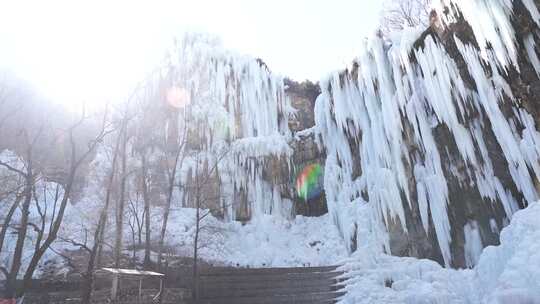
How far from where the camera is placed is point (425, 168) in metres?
12.5

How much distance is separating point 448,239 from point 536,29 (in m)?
6.24

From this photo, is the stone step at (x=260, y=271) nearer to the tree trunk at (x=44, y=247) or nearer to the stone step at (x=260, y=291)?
the stone step at (x=260, y=291)

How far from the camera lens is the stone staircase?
34.9 feet

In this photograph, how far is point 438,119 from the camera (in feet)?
38.2

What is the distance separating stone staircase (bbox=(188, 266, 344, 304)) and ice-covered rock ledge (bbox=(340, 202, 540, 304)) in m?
0.71

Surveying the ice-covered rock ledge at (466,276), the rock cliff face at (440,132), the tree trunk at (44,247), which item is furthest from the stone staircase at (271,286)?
the tree trunk at (44,247)

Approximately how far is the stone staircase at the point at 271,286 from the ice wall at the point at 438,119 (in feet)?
12.0

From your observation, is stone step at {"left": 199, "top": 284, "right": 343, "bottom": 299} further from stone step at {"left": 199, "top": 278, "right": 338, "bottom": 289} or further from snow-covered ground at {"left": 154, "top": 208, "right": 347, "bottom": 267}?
snow-covered ground at {"left": 154, "top": 208, "right": 347, "bottom": 267}

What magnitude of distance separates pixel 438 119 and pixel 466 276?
5066 millimetres

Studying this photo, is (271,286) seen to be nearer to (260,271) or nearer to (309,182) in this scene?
(260,271)

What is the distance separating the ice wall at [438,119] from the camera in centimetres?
890

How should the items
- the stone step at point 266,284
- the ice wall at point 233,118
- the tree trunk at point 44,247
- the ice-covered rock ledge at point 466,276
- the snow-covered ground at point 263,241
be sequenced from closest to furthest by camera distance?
the ice-covered rock ledge at point 466,276, the tree trunk at point 44,247, the stone step at point 266,284, the snow-covered ground at point 263,241, the ice wall at point 233,118

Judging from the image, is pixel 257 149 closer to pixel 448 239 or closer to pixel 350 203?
pixel 350 203

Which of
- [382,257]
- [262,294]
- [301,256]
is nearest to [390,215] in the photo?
[382,257]
